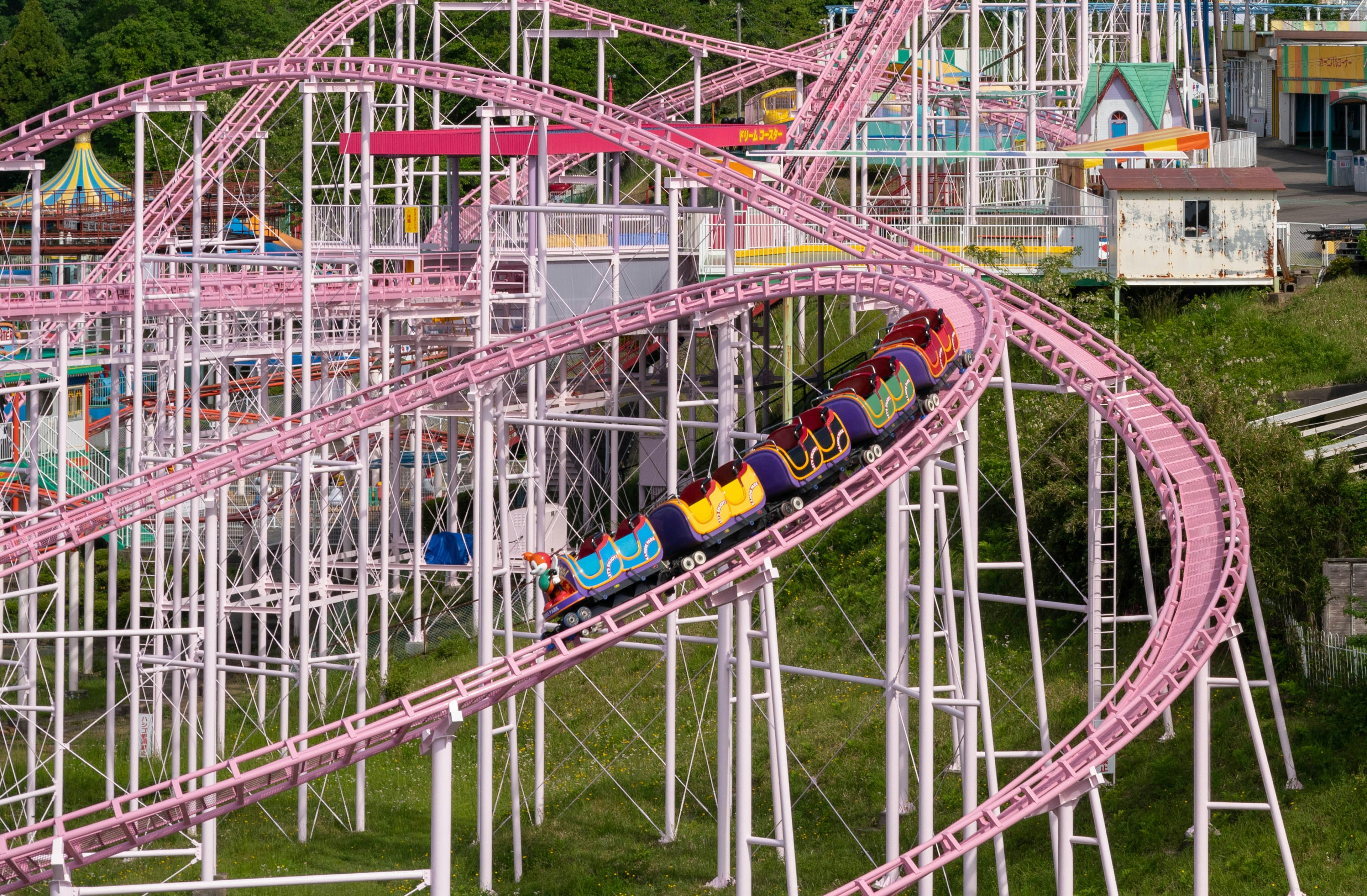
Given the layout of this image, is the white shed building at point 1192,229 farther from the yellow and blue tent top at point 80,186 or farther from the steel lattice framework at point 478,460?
the yellow and blue tent top at point 80,186

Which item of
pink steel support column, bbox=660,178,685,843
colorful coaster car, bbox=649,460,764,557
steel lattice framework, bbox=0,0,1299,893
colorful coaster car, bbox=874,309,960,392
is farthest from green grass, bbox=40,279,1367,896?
colorful coaster car, bbox=874,309,960,392

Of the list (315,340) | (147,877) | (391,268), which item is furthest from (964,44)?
(147,877)

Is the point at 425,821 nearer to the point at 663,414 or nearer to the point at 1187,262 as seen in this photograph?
the point at 663,414

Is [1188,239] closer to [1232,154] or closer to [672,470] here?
[1232,154]

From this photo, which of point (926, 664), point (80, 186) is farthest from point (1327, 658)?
point (80, 186)

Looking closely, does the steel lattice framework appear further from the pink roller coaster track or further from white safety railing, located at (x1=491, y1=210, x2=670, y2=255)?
white safety railing, located at (x1=491, y1=210, x2=670, y2=255)

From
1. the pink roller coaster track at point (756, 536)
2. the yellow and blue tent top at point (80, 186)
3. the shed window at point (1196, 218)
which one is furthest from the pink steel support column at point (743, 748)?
the yellow and blue tent top at point (80, 186)

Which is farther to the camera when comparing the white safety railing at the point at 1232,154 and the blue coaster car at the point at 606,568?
the white safety railing at the point at 1232,154
